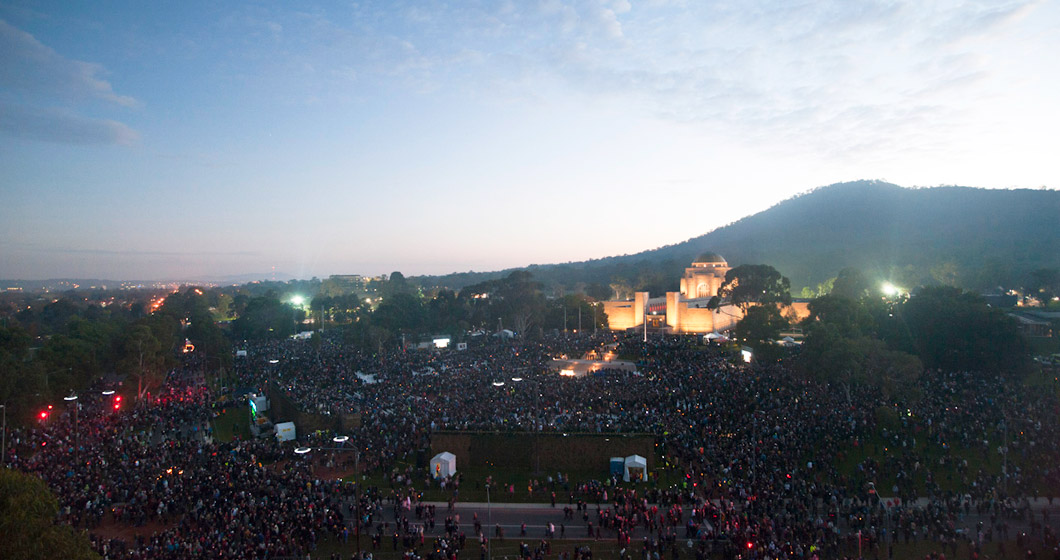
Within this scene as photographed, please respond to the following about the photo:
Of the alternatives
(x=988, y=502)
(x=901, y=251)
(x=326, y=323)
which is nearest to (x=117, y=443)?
(x=988, y=502)

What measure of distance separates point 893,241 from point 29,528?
147 metres

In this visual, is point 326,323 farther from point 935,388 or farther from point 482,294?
point 935,388

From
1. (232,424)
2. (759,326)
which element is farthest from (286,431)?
(759,326)

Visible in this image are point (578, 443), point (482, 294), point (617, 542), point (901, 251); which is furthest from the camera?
point (901, 251)

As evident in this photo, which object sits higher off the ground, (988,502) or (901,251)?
(901,251)

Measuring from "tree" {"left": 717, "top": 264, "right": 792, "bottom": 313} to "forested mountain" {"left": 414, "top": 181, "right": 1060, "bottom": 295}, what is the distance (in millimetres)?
28397

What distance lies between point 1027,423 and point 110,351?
48.1 meters

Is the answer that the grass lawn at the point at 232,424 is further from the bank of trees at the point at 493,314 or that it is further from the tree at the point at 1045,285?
the tree at the point at 1045,285

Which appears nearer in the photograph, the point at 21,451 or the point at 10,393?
the point at 21,451

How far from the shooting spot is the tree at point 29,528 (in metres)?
9.23

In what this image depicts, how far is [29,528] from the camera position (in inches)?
372

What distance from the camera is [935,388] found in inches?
1047

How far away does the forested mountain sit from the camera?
80.6 meters

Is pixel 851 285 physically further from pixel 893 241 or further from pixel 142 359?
pixel 893 241
